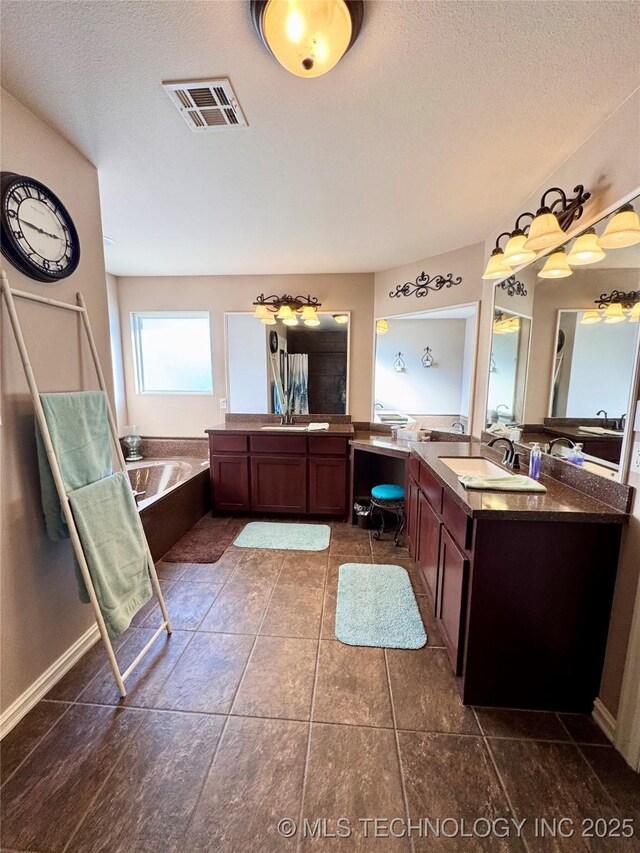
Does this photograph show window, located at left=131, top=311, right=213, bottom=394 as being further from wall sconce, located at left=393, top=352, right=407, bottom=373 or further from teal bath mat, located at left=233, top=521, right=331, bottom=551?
wall sconce, located at left=393, top=352, right=407, bottom=373

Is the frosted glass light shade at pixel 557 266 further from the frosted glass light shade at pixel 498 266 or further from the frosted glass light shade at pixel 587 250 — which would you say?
the frosted glass light shade at pixel 498 266

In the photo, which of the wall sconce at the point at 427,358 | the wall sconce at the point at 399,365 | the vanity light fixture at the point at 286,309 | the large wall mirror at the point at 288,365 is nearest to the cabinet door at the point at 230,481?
the large wall mirror at the point at 288,365

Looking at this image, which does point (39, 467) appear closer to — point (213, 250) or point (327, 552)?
point (327, 552)

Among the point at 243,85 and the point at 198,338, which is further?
the point at 198,338

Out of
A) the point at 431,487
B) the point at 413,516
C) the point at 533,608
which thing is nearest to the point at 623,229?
the point at 431,487

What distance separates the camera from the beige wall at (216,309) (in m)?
3.69

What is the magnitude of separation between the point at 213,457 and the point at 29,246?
2.24 metres

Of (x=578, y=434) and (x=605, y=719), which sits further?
(x=578, y=434)

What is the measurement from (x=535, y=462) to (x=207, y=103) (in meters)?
2.30

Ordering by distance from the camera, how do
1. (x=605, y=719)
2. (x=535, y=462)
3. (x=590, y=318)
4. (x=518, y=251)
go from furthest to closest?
(x=535, y=462) → (x=518, y=251) → (x=590, y=318) → (x=605, y=719)

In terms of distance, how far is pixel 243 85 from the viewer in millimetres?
1303

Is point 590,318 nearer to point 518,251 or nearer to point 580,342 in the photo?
point 580,342

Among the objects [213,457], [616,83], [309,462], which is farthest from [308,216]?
[213,457]

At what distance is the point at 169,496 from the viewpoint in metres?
2.78
